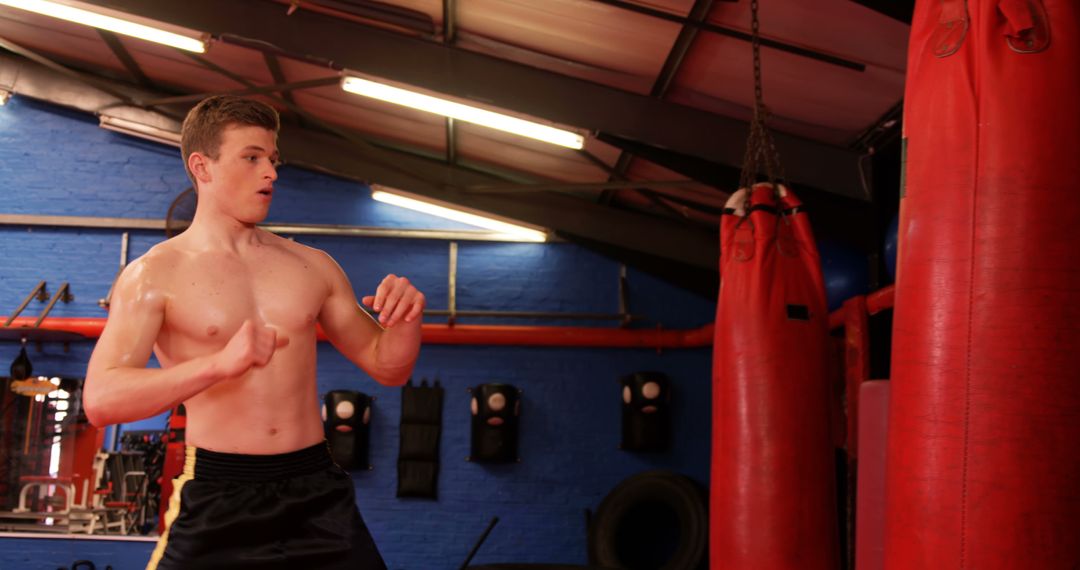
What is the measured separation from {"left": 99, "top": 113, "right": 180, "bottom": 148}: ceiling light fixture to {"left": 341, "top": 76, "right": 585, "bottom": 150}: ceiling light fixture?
3500mm

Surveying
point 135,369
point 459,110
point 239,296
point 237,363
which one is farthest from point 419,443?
point 237,363

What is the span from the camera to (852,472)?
558 cm

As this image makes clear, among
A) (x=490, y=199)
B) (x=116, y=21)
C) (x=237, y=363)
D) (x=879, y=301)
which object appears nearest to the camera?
(x=237, y=363)

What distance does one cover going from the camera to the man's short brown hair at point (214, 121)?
2.13 meters

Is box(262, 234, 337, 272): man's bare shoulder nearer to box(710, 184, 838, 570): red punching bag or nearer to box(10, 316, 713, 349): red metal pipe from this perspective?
box(710, 184, 838, 570): red punching bag

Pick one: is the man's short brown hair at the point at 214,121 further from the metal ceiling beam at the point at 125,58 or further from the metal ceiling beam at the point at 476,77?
the metal ceiling beam at the point at 125,58

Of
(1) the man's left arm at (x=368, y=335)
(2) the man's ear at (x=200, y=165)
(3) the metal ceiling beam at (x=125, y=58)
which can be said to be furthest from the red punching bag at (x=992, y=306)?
(3) the metal ceiling beam at (x=125, y=58)

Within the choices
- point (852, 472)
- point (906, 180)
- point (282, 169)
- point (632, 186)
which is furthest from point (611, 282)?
point (906, 180)

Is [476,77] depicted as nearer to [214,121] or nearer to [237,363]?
[214,121]

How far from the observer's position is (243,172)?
2143 millimetres

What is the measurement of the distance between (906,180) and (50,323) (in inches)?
320

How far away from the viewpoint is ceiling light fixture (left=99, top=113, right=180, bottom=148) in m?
8.71

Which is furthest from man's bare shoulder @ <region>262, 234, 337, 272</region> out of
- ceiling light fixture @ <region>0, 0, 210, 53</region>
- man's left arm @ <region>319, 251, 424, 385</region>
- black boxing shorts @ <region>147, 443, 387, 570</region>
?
ceiling light fixture @ <region>0, 0, 210, 53</region>

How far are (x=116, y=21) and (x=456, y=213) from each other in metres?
3.43
